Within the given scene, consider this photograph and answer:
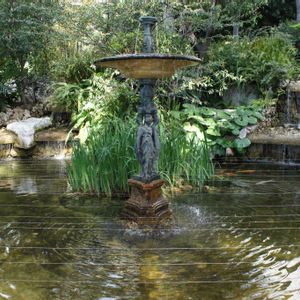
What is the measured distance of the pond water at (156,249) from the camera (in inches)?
107

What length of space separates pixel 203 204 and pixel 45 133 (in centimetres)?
514

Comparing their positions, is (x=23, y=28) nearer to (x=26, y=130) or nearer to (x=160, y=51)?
(x=26, y=130)

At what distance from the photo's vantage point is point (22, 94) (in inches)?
412

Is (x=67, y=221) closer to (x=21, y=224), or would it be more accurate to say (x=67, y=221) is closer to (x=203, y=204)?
(x=21, y=224)

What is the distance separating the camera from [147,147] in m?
3.85

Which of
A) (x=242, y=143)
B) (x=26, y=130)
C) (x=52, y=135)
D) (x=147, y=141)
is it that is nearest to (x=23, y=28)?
(x=26, y=130)

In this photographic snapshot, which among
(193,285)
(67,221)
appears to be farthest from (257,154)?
(193,285)

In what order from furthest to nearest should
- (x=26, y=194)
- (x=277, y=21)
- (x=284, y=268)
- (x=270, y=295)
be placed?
(x=277, y=21) → (x=26, y=194) → (x=284, y=268) → (x=270, y=295)

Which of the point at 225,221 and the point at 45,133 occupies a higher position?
the point at 45,133

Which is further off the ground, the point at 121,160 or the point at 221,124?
the point at 221,124

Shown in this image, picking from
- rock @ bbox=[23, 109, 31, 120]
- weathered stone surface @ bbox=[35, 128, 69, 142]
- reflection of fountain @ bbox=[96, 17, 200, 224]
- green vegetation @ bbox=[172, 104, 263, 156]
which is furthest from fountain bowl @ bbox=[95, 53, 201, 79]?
rock @ bbox=[23, 109, 31, 120]

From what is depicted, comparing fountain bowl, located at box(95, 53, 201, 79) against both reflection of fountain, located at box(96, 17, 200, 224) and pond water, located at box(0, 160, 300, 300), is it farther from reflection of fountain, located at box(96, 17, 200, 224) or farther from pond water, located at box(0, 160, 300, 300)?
pond water, located at box(0, 160, 300, 300)

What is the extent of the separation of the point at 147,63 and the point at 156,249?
1515 millimetres

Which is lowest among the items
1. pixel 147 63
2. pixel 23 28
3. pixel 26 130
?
pixel 26 130
